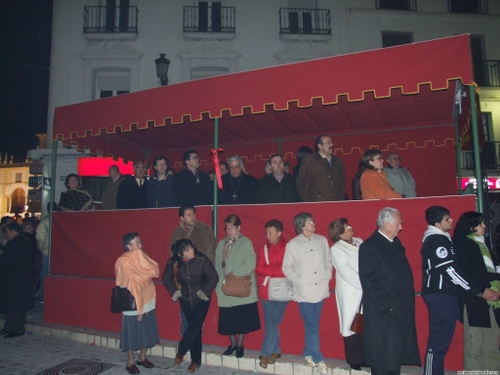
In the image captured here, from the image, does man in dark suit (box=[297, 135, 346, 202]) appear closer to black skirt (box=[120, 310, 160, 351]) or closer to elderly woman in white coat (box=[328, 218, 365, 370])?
elderly woman in white coat (box=[328, 218, 365, 370])

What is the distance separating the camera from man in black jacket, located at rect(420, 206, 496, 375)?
4.01 metres

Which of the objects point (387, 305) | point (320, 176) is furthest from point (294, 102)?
point (387, 305)

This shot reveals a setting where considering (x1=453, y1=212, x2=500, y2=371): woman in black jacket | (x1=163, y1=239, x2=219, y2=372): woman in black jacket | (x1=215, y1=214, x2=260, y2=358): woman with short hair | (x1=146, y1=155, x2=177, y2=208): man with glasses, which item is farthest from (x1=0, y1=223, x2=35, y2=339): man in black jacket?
(x1=453, y1=212, x2=500, y2=371): woman in black jacket

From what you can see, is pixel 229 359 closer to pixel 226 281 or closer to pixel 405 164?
pixel 226 281

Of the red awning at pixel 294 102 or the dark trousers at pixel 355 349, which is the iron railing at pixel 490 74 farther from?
the dark trousers at pixel 355 349

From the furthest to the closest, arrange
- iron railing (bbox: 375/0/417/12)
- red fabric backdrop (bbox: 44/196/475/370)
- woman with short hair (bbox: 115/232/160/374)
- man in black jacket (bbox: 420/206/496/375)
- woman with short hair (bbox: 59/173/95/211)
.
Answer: iron railing (bbox: 375/0/417/12), woman with short hair (bbox: 59/173/95/211), woman with short hair (bbox: 115/232/160/374), red fabric backdrop (bbox: 44/196/475/370), man in black jacket (bbox: 420/206/496/375)

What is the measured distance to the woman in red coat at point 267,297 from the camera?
508 cm

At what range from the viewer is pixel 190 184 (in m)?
6.27

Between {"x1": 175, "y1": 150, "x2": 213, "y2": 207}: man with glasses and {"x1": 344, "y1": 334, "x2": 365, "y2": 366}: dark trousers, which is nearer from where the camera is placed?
{"x1": 344, "y1": 334, "x2": 365, "y2": 366}: dark trousers

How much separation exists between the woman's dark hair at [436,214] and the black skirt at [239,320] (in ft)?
8.29

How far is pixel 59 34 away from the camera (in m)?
15.7

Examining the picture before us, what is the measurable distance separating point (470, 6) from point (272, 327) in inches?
706

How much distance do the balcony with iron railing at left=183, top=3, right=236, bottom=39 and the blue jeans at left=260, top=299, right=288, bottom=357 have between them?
12.8 meters

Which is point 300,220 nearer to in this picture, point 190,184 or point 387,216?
point 387,216
